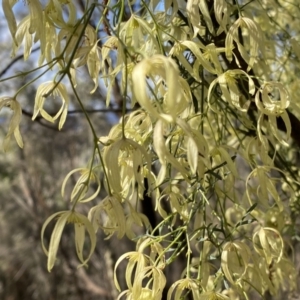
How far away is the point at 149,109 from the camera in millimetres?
400

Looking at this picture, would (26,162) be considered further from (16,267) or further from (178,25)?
(178,25)

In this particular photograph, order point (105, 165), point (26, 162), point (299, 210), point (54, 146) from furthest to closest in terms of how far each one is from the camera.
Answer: point (54, 146), point (26, 162), point (299, 210), point (105, 165)

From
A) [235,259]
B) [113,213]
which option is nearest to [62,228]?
[113,213]

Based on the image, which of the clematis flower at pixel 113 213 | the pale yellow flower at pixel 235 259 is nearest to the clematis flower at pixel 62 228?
the clematis flower at pixel 113 213

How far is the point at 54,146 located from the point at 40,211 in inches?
48.4

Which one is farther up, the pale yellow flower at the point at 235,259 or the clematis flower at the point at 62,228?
the clematis flower at the point at 62,228

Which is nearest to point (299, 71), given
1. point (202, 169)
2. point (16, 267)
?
point (202, 169)

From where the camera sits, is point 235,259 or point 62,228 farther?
point 235,259

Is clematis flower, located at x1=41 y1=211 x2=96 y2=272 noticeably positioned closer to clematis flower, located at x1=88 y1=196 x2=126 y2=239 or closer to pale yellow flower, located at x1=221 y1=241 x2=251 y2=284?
clematis flower, located at x1=88 y1=196 x2=126 y2=239

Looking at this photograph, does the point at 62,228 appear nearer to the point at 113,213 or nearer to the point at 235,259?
the point at 113,213

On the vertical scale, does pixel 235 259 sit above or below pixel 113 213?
below

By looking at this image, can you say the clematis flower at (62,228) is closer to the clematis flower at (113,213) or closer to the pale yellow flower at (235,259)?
the clematis flower at (113,213)

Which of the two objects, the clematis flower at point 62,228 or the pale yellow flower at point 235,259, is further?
the pale yellow flower at point 235,259

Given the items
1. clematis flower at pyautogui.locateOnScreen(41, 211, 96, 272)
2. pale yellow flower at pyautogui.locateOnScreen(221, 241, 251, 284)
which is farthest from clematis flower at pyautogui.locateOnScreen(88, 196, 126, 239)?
pale yellow flower at pyautogui.locateOnScreen(221, 241, 251, 284)
